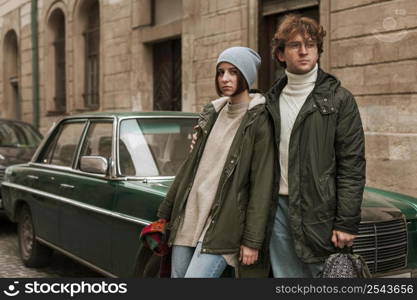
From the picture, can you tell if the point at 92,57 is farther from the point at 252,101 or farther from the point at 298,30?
the point at 298,30

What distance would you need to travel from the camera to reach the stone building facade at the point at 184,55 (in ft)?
24.5

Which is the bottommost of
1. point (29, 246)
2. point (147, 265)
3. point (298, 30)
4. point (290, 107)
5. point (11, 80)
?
point (29, 246)

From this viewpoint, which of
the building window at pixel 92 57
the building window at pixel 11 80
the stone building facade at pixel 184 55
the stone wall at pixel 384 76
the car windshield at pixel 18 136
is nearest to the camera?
the stone wall at pixel 384 76

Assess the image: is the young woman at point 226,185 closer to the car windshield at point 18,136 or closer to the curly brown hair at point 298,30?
the curly brown hair at point 298,30

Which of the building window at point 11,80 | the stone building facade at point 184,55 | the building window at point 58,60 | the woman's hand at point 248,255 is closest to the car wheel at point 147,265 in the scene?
the woman's hand at point 248,255

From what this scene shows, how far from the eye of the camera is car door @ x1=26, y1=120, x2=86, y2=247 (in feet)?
17.1

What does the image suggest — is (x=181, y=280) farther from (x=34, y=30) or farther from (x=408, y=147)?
(x=34, y=30)

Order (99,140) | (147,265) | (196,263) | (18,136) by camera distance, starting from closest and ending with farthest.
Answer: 1. (196,263)
2. (147,265)
3. (99,140)
4. (18,136)

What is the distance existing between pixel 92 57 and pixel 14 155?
831 centimetres

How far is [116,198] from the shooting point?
4262mm

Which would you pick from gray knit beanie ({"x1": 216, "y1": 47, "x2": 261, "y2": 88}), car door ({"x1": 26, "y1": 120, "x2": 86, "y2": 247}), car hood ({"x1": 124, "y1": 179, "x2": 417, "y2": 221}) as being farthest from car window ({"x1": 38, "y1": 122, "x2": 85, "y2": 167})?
gray knit beanie ({"x1": 216, "y1": 47, "x2": 261, "y2": 88})

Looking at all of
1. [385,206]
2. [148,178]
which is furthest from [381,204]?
[148,178]

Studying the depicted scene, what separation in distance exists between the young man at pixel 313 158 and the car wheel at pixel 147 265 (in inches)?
37.2

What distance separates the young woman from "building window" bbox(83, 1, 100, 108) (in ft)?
43.5
